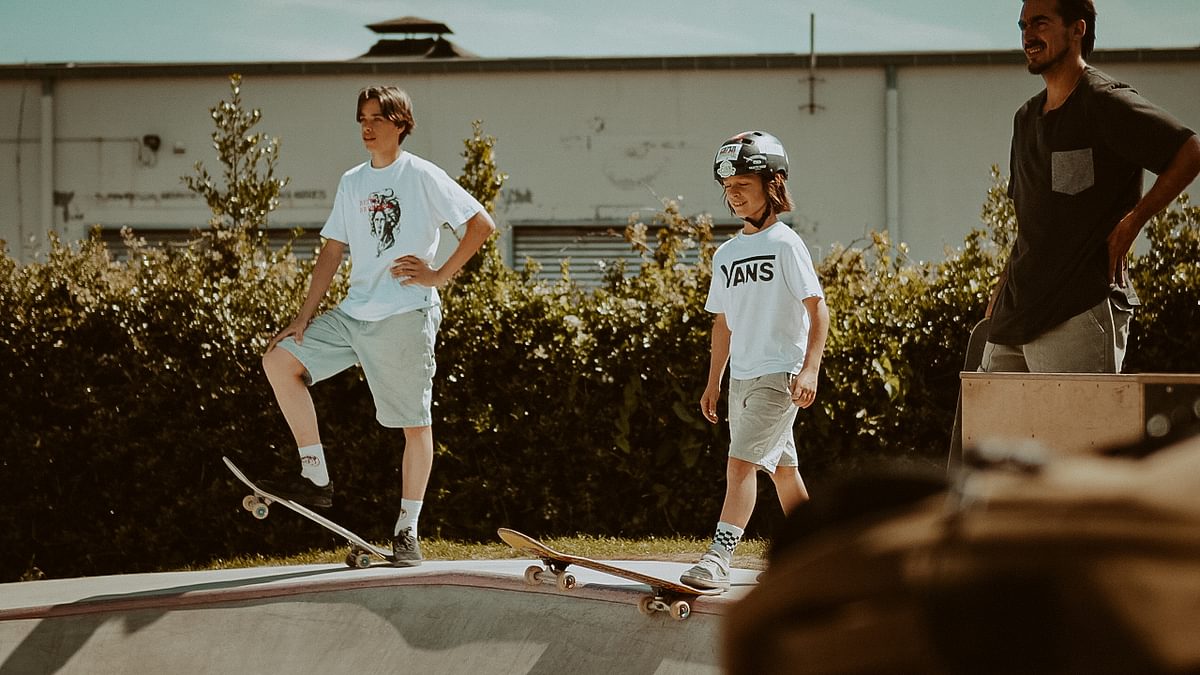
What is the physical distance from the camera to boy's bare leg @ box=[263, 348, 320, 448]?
548cm

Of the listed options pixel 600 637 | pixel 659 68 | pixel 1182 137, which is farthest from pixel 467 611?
pixel 659 68

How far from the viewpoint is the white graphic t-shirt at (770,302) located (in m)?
4.82

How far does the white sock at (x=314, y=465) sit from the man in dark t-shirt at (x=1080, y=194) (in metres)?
3.15

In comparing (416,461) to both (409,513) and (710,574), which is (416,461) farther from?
(710,574)

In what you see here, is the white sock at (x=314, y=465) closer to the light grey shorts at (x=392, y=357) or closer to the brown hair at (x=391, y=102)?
the light grey shorts at (x=392, y=357)

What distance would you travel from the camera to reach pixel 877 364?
7.18 metres

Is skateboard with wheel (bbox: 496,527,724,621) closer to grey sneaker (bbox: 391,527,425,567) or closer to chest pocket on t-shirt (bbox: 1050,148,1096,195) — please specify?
grey sneaker (bbox: 391,527,425,567)

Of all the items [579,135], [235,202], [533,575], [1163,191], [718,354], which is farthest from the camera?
[579,135]

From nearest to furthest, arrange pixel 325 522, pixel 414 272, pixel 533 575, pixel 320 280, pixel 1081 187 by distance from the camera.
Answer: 1. pixel 1081 187
2. pixel 533 575
3. pixel 414 272
4. pixel 325 522
5. pixel 320 280

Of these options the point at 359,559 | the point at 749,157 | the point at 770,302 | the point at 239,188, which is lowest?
the point at 359,559

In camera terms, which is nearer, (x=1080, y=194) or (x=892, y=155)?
(x=1080, y=194)

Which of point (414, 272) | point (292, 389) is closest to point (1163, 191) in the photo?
point (414, 272)

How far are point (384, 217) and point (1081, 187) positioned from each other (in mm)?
3082

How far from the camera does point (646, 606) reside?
424 cm
